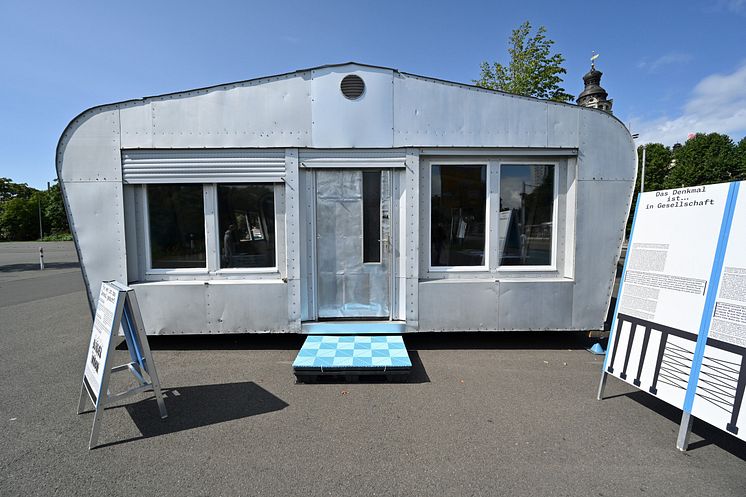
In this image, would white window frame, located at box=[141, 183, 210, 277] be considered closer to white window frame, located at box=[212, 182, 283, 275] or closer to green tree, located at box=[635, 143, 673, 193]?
white window frame, located at box=[212, 182, 283, 275]

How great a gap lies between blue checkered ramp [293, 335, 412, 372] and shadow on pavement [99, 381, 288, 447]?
1.75 feet

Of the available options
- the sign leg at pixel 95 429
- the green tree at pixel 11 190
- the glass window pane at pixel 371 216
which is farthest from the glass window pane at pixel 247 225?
the green tree at pixel 11 190

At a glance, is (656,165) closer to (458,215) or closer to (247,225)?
(458,215)

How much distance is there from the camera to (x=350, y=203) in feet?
17.6

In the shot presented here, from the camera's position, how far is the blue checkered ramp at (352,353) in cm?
418

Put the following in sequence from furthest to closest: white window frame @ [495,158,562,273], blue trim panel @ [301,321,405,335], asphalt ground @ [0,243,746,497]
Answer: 1. white window frame @ [495,158,562,273]
2. blue trim panel @ [301,321,405,335]
3. asphalt ground @ [0,243,746,497]

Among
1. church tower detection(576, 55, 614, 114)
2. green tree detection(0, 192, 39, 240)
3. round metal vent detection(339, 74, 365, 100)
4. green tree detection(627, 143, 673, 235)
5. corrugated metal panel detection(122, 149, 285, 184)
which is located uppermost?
church tower detection(576, 55, 614, 114)

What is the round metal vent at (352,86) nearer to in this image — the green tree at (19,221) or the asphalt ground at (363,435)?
the asphalt ground at (363,435)

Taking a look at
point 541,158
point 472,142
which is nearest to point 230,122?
point 472,142

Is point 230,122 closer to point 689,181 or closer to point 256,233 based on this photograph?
point 256,233

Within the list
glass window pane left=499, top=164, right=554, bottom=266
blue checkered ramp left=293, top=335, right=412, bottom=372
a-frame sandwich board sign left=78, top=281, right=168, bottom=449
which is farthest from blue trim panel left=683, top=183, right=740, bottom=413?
a-frame sandwich board sign left=78, top=281, right=168, bottom=449

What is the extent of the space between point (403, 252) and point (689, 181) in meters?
49.3

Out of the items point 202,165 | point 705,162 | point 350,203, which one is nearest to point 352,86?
point 350,203

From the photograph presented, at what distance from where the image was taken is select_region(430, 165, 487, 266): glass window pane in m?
5.43
